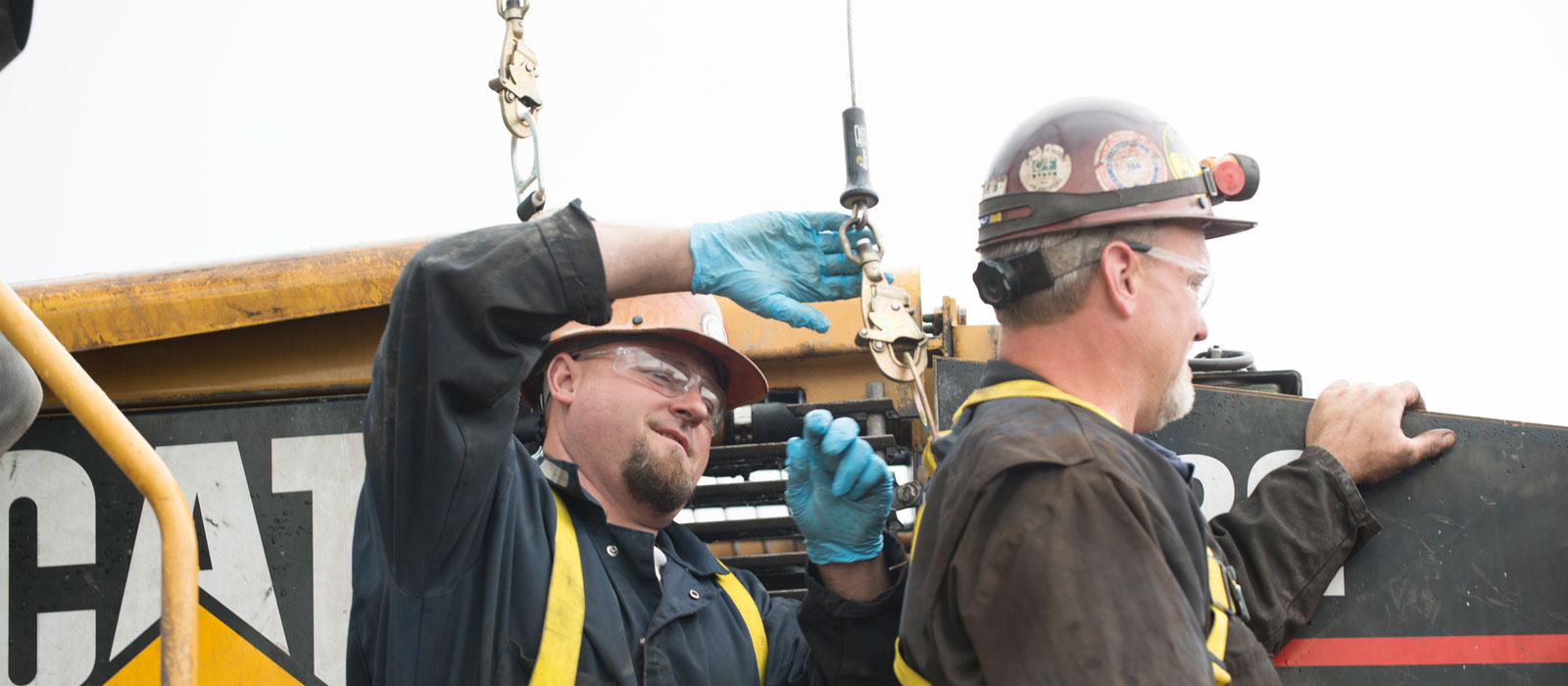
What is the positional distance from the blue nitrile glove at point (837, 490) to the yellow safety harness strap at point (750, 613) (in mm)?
526

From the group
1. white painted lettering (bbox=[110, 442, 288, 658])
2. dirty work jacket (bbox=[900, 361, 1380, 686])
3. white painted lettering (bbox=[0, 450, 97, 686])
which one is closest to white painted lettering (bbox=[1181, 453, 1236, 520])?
dirty work jacket (bbox=[900, 361, 1380, 686])

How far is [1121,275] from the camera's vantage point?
196 centimetres

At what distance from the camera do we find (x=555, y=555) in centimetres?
264

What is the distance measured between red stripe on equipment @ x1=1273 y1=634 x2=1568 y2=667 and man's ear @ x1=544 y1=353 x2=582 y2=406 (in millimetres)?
1909

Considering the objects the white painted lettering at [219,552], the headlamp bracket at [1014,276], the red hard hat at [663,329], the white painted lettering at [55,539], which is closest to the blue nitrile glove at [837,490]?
the headlamp bracket at [1014,276]

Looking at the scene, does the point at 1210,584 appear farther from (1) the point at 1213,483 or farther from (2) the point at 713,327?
(2) the point at 713,327

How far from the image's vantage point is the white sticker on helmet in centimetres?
197

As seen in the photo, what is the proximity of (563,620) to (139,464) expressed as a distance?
1.01 metres

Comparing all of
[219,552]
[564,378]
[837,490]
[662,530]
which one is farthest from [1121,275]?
[219,552]

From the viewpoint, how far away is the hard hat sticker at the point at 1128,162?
1957mm

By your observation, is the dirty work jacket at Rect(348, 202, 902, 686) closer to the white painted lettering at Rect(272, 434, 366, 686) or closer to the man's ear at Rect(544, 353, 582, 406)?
the man's ear at Rect(544, 353, 582, 406)

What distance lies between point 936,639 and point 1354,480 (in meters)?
1.54

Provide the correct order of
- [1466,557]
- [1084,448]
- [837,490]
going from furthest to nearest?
1. [1466,557]
2. [837,490]
3. [1084,448]

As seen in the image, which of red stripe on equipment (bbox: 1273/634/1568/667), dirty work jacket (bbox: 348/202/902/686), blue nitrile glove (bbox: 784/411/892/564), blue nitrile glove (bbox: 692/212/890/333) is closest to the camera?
dirty work jacket (bbox: 348/202/902/686)
